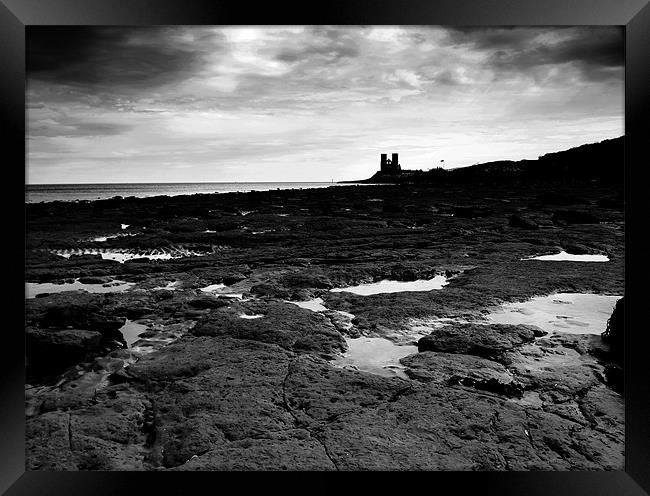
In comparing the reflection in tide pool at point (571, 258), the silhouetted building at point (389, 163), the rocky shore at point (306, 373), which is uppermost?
the silhouetted building at point (389, 163)

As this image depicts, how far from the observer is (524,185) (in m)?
26.1

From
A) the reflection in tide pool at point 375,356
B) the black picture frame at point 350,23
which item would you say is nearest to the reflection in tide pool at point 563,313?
the reflection in tide pool at point 375,356

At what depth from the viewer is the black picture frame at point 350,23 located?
199 cm

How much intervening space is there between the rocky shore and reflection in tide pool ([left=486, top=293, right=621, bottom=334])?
0.42 feet

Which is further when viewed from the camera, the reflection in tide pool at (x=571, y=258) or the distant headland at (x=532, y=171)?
the distant headland at (x=532, y=171)

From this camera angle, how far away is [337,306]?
14.2 feet

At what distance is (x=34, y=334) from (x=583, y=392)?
11.3ft

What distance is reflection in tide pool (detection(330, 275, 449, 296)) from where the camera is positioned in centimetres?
495

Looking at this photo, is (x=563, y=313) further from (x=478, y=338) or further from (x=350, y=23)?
(x=350, y=23)

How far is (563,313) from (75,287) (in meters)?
5.13

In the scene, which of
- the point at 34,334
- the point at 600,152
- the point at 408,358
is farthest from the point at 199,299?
the point at 600,152

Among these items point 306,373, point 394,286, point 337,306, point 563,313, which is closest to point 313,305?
point 337,306

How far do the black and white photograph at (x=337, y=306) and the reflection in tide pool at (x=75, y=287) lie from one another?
0.16 feet

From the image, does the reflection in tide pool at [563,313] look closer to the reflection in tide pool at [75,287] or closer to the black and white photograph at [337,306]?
the black and white photograph at [337,306]
